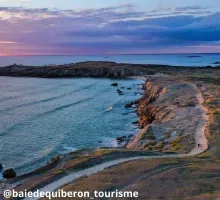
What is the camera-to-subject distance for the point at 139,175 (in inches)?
1106

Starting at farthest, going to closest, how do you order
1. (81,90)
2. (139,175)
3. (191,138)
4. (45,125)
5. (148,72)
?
(148,72), (81,90), (45,125), (191,138), (139,175)

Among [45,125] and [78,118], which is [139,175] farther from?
[78,118]

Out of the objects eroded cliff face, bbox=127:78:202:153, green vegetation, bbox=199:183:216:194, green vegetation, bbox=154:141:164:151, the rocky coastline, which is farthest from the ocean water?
the rocky coastline

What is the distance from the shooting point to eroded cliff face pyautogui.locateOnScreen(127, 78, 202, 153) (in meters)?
42.1

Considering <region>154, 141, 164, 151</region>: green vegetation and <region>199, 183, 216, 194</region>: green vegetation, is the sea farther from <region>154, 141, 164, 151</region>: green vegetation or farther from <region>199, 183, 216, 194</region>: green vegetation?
<region>199, 183, 216, 194</region>: green vegetation

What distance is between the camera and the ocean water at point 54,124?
47906mm

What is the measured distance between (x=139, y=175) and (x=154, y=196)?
14.2 feet

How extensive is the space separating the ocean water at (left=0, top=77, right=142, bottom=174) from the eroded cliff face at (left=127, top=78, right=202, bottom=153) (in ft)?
19.6

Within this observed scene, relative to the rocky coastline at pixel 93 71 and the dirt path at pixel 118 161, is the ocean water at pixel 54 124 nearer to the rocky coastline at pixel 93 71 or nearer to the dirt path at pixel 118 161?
the dirt path at pixel 118 161

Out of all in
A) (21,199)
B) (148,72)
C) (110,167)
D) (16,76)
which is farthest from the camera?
(16,76)

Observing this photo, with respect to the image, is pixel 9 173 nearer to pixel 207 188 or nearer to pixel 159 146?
pixel 159 146

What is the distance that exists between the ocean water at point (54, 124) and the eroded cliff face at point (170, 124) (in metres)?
5.98

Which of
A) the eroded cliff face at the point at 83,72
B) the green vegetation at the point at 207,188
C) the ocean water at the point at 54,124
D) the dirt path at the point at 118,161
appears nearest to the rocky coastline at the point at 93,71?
the eroded cliff face at the point at 83,72

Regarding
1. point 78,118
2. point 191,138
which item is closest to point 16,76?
point 78,118
